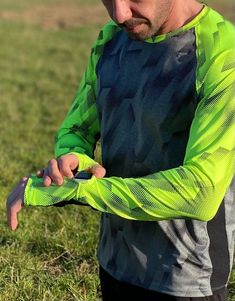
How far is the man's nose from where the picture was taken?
6.26 feet

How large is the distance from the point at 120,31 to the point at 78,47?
14.5m

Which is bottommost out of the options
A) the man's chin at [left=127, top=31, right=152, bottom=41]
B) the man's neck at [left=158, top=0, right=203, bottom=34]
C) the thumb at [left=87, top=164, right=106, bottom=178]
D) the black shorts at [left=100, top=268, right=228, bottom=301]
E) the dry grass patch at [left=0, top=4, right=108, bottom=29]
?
the dry grass patch at [left=0, top=4, right=108, bottom=29]

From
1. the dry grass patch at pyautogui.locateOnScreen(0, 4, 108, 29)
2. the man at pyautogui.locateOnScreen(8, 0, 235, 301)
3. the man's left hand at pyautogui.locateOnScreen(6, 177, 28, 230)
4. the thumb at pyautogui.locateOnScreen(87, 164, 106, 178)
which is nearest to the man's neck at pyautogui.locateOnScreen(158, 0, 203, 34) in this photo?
the man at pyautogui.locateOnScreen(8, 0, 235, 301)

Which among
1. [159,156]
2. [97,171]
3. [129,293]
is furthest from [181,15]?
[129,293]

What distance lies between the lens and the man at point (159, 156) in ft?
6.09

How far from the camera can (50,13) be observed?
25.8m

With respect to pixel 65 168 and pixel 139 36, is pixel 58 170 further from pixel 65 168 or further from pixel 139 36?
pixel 139 36

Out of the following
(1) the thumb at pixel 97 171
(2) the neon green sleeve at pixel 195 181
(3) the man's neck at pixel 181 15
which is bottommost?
(1) the thumb at pixel 97 171

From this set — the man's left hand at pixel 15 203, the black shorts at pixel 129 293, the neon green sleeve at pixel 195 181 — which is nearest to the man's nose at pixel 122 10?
the neon green sleeve at pixel 195 181

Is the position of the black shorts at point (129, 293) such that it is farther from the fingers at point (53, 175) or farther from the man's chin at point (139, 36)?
the man's chin at point (139, 36)

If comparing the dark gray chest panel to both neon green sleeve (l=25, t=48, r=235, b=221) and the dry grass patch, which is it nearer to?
neon green sleeve (l=25, t=48, r=235, b=221)

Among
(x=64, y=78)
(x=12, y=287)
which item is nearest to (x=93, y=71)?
(x=12, y=287)

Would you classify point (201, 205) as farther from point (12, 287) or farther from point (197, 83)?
point (12, 287)

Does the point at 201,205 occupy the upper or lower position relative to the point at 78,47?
upper
